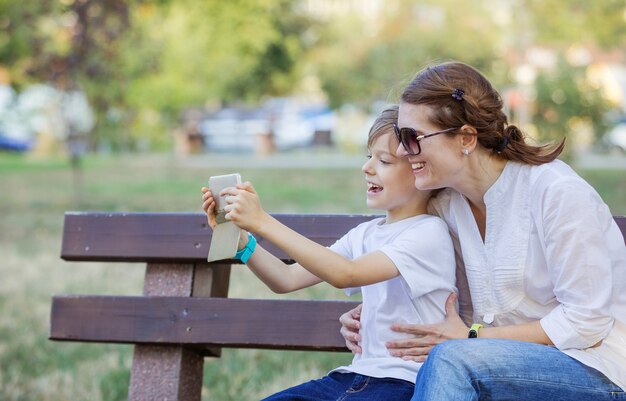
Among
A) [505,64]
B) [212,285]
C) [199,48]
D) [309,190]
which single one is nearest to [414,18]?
[505,64]

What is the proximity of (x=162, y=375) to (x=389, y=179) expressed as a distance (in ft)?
3.33

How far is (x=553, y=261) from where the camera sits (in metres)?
2.47

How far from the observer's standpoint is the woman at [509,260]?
7.83ft

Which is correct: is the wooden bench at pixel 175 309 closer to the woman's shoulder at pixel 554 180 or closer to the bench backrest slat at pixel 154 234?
the bench backrest slat at pixel 154 234

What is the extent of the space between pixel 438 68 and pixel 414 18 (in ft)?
69.9

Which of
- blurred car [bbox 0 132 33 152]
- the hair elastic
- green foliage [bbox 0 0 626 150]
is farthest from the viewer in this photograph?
blurred car [bbox 0 132 33 152]

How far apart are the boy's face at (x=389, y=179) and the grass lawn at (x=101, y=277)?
1758 mm

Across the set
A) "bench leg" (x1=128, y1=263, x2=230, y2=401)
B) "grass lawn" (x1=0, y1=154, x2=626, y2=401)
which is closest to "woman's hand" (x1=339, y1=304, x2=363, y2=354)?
"bench leg" (x1=128, y1=263, x2=230, y2=401)

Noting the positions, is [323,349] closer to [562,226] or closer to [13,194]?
[562,226]

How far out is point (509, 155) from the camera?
2.65 metres

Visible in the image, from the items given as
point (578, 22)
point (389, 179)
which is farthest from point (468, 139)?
point (578, 22)

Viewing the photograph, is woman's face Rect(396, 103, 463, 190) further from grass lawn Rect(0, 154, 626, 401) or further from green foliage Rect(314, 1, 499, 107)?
green foliage Rect(314, 1, 499, 107)

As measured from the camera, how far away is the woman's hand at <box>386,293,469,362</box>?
259cm

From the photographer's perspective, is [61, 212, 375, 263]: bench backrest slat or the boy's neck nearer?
the boy's neck
